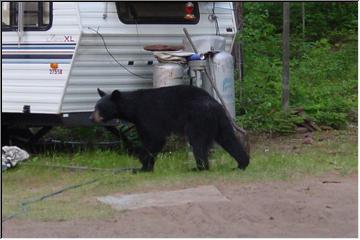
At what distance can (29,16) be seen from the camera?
11.0 meters

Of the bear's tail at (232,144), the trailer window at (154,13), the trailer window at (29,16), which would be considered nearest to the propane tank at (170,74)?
the trailer window at (154,13)

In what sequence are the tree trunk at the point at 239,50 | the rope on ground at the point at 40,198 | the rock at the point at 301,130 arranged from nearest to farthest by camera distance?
the rope on ground at the point at 40,198 < the rock at the point at 301,130 < the tree trunk at the point at 239,50

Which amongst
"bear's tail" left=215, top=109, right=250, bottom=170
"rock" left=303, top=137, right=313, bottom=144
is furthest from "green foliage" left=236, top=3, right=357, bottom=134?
"bear's tail" left=215, top=109, right=250, bottom=170

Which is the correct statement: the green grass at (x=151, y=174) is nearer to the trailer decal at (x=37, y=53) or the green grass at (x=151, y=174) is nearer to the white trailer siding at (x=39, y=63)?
the white trailer siding at (x=39, y=63)

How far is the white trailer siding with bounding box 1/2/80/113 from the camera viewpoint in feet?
35.0

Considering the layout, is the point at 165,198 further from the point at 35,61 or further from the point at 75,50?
the point at 35,61

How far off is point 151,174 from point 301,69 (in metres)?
8.91

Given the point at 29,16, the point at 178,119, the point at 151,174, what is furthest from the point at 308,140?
the point at 29,16

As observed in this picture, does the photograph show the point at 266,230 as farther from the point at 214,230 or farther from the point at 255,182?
the point at 255,182

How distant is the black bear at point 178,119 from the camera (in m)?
9.80

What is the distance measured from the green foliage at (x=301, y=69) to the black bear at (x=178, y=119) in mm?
2986

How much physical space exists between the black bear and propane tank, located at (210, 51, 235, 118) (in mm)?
855

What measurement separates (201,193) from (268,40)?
40.5 ft

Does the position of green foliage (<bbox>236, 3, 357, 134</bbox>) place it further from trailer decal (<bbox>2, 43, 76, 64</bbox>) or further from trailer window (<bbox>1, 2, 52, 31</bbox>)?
trailer window (<bbox>1, 2, 52, 31</bbox>)
